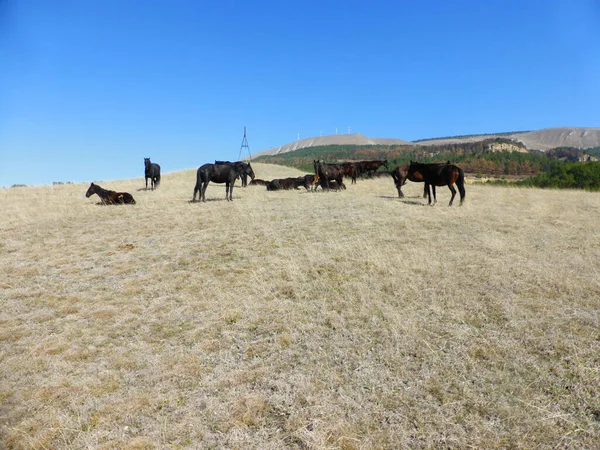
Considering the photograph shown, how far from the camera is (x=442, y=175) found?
16.0 m

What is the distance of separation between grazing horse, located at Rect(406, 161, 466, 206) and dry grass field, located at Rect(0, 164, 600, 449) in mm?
5924

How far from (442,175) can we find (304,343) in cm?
1362

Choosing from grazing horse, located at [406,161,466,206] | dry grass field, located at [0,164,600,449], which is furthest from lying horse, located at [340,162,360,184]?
dry grass field, located at [0,164,600,449]

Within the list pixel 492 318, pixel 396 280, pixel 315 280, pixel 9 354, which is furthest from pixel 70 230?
pixel 492 318

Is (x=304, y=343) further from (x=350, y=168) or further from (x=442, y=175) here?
(x=350, y=168)

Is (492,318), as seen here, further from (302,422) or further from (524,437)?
(302,422)

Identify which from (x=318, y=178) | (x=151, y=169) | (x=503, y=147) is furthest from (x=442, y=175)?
(x=503, y=147)

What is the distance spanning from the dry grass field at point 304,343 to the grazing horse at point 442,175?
5924mm

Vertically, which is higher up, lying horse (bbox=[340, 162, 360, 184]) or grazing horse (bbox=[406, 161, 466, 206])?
lying horse (bbox=[340, 162, 360, 184])

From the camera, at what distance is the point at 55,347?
4898 mm

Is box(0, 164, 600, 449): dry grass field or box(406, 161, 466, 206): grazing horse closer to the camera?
box(0, 164, 600, 449): dry grass field

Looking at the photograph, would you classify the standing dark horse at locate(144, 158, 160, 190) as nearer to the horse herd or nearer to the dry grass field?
the horse herd

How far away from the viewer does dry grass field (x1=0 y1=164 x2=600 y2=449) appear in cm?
334

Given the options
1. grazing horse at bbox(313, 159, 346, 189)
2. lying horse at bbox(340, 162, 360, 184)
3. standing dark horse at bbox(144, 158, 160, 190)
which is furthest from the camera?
lying horse at bbox(340, 162, 360, 184)
